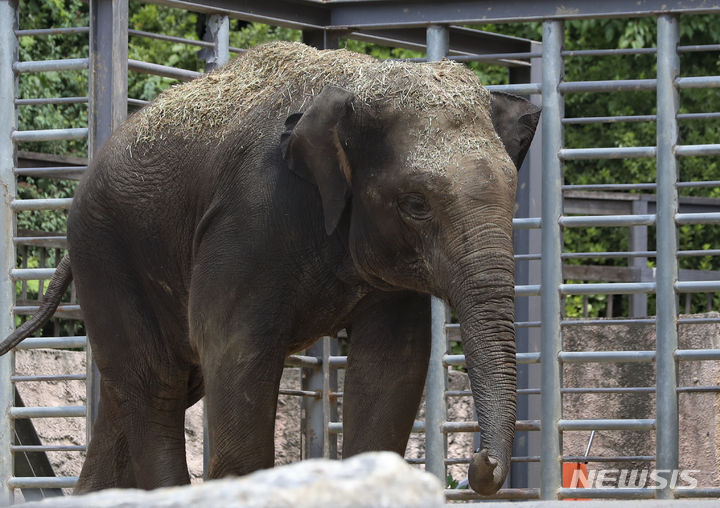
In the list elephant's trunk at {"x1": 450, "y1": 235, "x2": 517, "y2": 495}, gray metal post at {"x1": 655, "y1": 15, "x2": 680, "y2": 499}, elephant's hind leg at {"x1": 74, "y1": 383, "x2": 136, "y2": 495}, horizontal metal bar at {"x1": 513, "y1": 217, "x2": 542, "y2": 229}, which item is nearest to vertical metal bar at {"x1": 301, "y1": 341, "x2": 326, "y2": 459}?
horizontal metal bar at {"x1": 513, "y1": 217, "x2": 542, "y2": 229}

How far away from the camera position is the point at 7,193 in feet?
26.8

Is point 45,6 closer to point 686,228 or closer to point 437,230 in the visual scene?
point 686,228

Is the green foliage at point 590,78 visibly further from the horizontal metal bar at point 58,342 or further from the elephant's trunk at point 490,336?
the elephant's trunk at point 490,336

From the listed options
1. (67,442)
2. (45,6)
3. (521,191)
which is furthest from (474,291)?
(45,6)

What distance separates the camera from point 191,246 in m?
6.25

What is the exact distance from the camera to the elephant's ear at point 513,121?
19.7 feet

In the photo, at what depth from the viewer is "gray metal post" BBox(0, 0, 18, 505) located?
26.7 ft

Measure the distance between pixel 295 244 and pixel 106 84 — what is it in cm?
244

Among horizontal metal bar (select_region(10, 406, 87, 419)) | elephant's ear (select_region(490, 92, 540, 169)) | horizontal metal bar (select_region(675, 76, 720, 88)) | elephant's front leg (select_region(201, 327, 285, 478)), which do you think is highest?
horizontal metal bar (select_region(675, 76, 720, 88))

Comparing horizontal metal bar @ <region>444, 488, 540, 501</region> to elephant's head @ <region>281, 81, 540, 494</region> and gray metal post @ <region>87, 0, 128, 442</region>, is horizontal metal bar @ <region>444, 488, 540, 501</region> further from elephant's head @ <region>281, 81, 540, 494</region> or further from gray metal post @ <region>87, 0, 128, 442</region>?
elephant's head @ <region>281, 81, 540, 494</region>

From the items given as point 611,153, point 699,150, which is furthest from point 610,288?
point 699,150

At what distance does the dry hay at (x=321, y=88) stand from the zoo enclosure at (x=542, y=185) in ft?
4.97

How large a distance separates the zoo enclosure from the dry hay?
59.6 inches

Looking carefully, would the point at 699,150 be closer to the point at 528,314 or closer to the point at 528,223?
the point at 528,223
